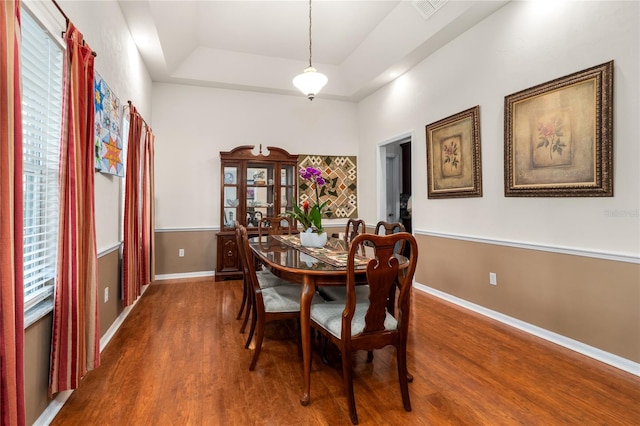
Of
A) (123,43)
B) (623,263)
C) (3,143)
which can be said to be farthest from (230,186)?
(623,263)

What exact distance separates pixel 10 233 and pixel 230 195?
142 inches

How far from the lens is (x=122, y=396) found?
1.80 metres

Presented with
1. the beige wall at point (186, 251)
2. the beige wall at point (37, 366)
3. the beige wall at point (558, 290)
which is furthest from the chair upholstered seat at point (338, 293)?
the beige wall at point (186, 251)

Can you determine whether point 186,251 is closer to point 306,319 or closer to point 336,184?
point 336,184

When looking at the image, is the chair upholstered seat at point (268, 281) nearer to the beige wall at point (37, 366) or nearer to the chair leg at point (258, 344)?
the chair leg at point (258, 344)

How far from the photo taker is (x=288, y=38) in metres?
4.35

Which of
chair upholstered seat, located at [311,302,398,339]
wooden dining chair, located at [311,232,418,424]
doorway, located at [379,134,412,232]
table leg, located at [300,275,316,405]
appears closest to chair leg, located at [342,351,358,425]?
wooden dining chair, located at [311,232,418,424]

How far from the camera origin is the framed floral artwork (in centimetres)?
323

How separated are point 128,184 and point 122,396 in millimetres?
1901

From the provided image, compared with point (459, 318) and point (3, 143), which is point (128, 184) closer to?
point (3, 143)

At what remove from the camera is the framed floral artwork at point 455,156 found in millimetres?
3227

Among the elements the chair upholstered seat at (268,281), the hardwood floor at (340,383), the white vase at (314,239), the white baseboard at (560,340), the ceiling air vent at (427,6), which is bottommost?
the hardwood floor at (340,383)

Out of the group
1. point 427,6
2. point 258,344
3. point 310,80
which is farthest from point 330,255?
point 427,6

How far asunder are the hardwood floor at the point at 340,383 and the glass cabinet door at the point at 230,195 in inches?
83.3
